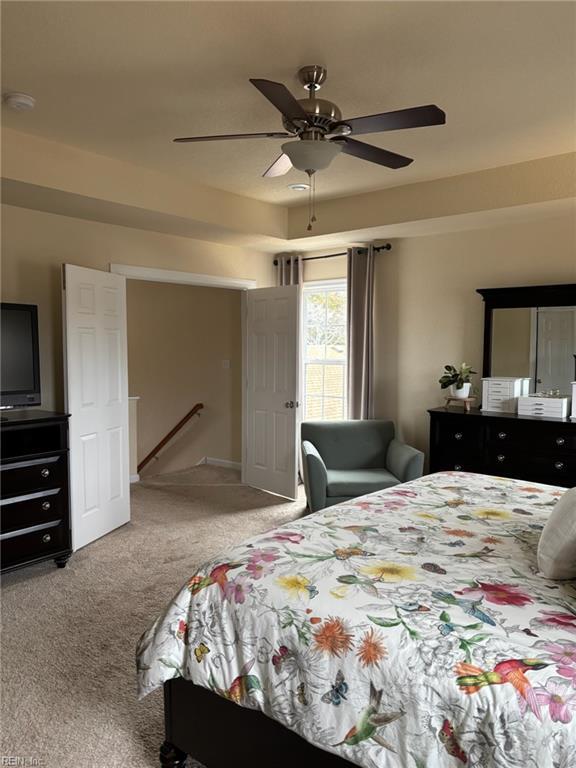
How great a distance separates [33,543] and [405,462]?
2.71 metres

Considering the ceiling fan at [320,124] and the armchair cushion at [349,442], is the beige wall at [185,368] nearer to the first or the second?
the armchair cushion at [349,442]

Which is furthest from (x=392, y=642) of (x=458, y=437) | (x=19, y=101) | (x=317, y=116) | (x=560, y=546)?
(x=458, y=437)

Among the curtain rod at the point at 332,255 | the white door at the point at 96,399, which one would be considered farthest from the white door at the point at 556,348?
the white door at the point at 96,399

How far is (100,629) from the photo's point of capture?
2.93 metres

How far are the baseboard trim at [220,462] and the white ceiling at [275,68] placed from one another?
397cm

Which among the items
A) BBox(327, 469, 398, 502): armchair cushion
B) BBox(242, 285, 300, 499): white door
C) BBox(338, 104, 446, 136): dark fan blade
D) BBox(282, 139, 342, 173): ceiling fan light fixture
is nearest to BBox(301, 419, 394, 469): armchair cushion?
BBox(327, 469, 398, 502): armchair cushion

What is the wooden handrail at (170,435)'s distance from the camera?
670cm

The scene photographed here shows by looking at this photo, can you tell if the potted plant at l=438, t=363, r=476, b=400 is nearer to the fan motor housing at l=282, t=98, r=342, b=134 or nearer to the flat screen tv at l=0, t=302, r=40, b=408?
the fan motor housing at l=282, t=98, r=342, b=134

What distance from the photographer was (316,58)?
241 centimetres

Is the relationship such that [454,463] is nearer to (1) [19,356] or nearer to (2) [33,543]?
(2) [33,543]

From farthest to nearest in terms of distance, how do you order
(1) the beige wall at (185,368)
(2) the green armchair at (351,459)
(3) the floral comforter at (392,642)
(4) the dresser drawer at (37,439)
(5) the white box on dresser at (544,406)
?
(1) the beige wall at (185,368) → (2) the green armchair at (351,459) → (5) the white box on dresser at (544,406) → (4) the dresser drawer at (37,439) → (3) the floral comforter at (392,642)

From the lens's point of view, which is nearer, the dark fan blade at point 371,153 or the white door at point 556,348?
the dark fan blade at point 371,153

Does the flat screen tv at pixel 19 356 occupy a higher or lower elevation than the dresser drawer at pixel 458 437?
higher

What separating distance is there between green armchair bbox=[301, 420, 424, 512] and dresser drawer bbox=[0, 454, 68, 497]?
1.80 m
